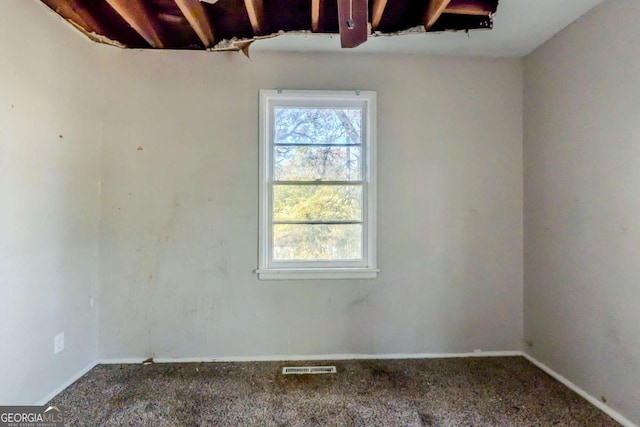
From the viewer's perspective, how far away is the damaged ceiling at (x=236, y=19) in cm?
197

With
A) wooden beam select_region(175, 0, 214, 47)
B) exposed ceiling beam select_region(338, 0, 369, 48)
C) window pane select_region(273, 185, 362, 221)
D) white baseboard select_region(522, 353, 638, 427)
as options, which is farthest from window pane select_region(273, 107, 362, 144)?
white baseboard select_region(522, 353, 638, 427)

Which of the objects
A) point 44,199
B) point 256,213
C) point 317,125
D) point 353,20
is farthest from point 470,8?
point 44,199

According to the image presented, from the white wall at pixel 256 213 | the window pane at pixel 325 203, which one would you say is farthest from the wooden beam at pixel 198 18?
the window pane at pixel 325 203

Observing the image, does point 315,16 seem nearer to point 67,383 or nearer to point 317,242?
point 317,242

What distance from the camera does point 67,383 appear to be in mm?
2104

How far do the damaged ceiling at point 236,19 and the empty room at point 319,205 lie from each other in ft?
→ 0.05

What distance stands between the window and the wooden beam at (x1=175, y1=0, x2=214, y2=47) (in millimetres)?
603

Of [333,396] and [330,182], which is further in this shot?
[330,182]

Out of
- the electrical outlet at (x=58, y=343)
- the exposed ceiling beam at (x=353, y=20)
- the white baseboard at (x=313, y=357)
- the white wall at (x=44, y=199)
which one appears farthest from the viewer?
the white baseboard at (x=313, y=357)

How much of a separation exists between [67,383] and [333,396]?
1.76 m

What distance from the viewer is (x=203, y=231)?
96.7 inches

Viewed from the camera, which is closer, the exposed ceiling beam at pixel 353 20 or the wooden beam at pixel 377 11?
the exposed ceiling beam at pixel 353 20

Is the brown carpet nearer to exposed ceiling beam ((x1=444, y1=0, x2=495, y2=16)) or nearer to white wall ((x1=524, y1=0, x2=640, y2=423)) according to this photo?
white wall ((x1=524, y1=0, x2=640, y2=423))

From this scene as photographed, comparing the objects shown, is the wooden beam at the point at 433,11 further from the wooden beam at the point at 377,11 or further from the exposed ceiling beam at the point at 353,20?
the exposed ceiling beam at the point at 353,20
